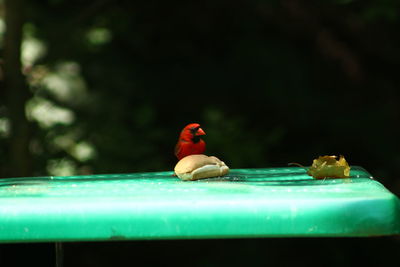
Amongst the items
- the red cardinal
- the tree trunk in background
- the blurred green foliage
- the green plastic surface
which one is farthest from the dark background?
the green plastic surface

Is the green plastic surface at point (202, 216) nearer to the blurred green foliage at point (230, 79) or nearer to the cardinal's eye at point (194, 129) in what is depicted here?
the cardinal's eye at point (194, 129)

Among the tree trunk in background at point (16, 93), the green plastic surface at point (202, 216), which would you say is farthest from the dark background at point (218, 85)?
the green plastic surface at point (202, 216)

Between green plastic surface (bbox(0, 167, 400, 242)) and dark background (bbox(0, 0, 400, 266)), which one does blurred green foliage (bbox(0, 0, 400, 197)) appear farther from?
green plastic surface (bbox(0, 167, 400, 242))

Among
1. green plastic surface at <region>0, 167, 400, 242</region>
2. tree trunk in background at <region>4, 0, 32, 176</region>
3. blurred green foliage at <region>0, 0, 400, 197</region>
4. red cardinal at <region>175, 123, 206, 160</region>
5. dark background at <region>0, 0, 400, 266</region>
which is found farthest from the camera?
blurred green foliage at <region>0, 0, 400, 197</region>

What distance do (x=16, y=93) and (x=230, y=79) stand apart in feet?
6.31

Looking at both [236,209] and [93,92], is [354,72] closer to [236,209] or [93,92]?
[93,92]

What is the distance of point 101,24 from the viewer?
6160 mm

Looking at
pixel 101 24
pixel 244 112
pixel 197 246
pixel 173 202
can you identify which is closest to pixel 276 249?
pixel 197 246

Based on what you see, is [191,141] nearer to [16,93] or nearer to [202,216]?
[202,216]

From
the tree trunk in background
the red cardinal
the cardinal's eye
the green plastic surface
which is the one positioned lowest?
the green plastic surface

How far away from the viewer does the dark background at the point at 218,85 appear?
19.2 ft

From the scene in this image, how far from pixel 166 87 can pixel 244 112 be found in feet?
2.33

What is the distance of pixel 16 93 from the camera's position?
5.34 metres

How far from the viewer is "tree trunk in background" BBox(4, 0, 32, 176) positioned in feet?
17.4
